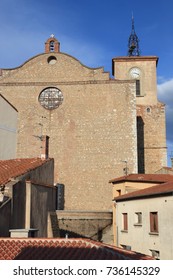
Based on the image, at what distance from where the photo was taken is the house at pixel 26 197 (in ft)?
38.7

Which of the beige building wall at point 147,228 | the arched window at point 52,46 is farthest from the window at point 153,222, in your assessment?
the arched window at point 52,46

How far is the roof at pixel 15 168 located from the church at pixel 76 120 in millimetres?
7525

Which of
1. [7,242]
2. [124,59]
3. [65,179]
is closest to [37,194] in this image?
[7,242]

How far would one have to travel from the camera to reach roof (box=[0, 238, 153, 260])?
8.02 metres

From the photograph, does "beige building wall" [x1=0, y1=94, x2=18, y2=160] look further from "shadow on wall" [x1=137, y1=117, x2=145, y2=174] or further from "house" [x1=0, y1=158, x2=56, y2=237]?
"shadow on wall" [x1=137, y1=117, x2=145, y2=174]

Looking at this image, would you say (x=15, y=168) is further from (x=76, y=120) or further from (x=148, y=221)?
(x=76, y=120)

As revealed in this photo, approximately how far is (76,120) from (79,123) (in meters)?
0.34

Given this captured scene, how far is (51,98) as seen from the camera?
1039 inches

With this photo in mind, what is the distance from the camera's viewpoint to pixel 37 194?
14375mm

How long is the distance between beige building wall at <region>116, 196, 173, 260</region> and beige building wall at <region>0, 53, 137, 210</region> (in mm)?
5004

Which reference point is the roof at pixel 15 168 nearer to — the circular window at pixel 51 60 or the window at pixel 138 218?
the window at pixel 138 218

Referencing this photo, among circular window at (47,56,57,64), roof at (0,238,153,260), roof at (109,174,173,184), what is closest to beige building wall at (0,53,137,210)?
circular window at (47,56,57,64)

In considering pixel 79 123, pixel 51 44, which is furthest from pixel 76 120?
pixel 51 44
